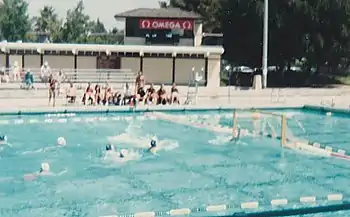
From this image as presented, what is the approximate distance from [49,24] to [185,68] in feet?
119

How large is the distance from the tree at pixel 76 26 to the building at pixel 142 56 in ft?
86.6

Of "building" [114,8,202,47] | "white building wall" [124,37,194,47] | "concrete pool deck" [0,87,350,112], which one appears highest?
"building" [114,8,202,47]

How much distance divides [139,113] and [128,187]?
434 inches

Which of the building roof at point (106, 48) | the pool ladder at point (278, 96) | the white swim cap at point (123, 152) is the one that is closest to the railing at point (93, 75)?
the building roof at point (106, 48)

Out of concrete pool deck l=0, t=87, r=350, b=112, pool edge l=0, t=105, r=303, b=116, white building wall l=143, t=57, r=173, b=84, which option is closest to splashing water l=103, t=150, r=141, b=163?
pool edge l=0, t=105, r=303, b=116

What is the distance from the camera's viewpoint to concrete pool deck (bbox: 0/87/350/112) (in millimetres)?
21553

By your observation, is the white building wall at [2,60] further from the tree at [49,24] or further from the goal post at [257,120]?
the tree at [49,24]

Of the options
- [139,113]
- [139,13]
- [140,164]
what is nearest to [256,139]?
[140,164]

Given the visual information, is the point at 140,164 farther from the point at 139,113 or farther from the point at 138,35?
the point at 138,35

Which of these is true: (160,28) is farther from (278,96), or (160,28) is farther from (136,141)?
(136,141)

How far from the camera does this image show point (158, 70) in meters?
35.2

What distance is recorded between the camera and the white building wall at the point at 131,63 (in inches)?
1357

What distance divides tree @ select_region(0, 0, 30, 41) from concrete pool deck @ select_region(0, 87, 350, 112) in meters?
48.6

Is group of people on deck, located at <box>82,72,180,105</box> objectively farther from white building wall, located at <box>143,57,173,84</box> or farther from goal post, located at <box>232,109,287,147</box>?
white building wall, located at <box>143,57,173,84</box>
